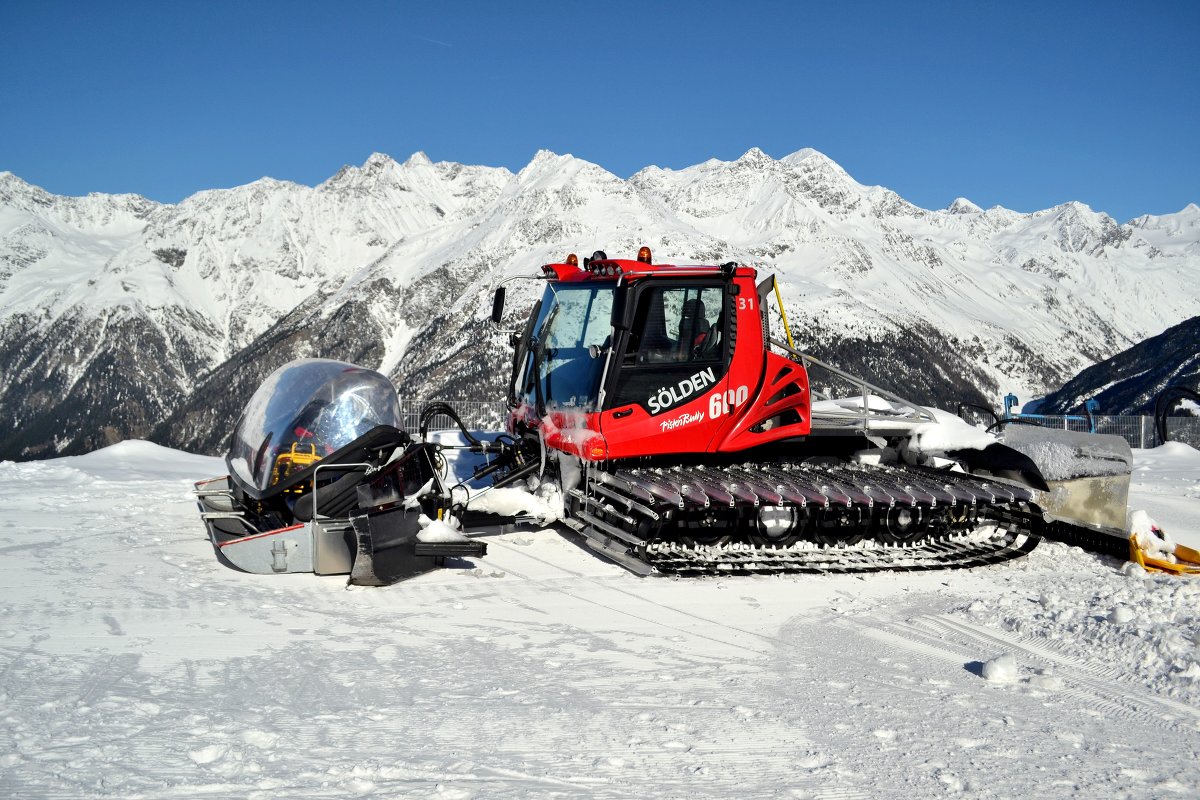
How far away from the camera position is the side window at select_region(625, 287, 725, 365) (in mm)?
8266

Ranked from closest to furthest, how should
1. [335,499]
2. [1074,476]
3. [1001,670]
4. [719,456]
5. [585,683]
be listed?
[585,683]
[1001,670]
[335,499]
[719,456]
[1074,476]

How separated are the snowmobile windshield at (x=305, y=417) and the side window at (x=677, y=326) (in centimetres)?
214

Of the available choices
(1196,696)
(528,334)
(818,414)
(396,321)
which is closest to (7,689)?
(1196,696)

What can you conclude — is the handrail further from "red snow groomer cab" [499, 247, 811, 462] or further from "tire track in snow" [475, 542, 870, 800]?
"tire track in snow" [475, 542, 870, 800]

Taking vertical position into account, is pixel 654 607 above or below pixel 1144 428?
below

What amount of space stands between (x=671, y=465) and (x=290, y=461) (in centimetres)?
319

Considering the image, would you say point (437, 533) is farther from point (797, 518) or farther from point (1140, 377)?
point (1140, 377)

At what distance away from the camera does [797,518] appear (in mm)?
8047

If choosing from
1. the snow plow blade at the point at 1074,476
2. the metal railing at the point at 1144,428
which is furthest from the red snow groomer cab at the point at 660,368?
the metal railing at the point at 1144,428

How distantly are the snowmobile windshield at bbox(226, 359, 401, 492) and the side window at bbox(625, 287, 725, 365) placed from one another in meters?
2.14

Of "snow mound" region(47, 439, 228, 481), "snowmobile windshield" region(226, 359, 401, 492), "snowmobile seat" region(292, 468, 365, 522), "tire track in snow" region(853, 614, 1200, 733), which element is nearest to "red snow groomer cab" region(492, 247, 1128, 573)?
"snowmobile windshield" region(226, 359, 401, 492)

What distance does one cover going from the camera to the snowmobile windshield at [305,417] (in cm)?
762

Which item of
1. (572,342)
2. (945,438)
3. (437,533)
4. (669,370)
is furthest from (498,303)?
(945,438)

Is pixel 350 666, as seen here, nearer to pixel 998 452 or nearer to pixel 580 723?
pixel 580 723
